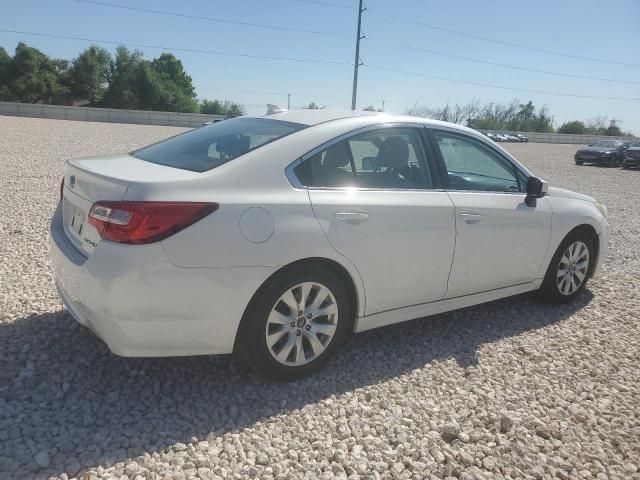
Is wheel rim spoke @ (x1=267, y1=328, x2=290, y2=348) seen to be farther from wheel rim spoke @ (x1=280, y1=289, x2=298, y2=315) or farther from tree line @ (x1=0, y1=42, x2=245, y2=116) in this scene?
tree line @ (x1=0, y1=42, x2=245, y2=116)

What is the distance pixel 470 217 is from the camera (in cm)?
372

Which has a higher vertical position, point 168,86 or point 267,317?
point 168,86

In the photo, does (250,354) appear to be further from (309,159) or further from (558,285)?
(558,285)

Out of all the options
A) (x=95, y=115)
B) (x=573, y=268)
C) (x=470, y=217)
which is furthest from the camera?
(x=95, y=115)

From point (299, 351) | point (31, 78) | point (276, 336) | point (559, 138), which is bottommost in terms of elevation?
point (299, 351)

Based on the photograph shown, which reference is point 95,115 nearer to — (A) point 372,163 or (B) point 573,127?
(A) point 372,163

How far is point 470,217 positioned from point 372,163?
0.82 meters

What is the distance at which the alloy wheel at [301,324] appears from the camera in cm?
300

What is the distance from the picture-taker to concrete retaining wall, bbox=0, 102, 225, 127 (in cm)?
4372

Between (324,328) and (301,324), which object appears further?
(324,328)

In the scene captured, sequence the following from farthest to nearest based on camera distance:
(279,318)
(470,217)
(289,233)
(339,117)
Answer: (470,217)
(339,117)
(279,318)
(289,233)

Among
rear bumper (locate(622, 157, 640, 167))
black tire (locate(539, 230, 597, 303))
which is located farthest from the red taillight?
rear bumper (locate(622, 157, 640, 167))

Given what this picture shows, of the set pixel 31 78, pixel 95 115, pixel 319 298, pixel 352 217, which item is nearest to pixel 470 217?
pixel 352 217

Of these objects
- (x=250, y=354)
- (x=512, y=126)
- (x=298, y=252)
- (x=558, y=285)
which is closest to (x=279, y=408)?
(x=250, y=354)
